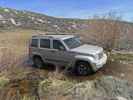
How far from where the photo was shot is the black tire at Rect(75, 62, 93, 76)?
10.9 m

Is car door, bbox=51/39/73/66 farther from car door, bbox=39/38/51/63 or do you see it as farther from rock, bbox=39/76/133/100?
rock, bbox=39/76/133/100

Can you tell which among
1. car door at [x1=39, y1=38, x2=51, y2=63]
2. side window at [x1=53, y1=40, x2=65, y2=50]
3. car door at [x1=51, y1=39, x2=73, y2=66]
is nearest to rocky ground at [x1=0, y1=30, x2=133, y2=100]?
car door at [x1=51, y1=39, x2=73, y2=66]

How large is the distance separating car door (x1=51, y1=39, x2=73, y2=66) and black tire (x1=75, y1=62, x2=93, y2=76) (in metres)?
0.57

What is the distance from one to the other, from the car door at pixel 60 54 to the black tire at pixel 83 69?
572mm

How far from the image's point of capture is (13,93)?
5789 mm

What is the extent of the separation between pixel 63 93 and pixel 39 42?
21.8 feet

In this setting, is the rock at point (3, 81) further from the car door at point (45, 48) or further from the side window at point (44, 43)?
the side window at point (44, 43)

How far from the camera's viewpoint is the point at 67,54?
11523mm

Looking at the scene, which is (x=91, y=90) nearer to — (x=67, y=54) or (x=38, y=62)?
(x=67, y=54)

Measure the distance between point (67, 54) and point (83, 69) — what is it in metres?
1.11

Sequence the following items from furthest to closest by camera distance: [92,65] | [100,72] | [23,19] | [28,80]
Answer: [23,19]
[100,72]
[92,65]
[28,80]

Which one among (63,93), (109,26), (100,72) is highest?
(109,26)

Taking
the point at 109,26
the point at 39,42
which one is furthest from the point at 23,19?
the point at 39,42

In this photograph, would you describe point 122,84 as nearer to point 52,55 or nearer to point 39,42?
point 52,55
